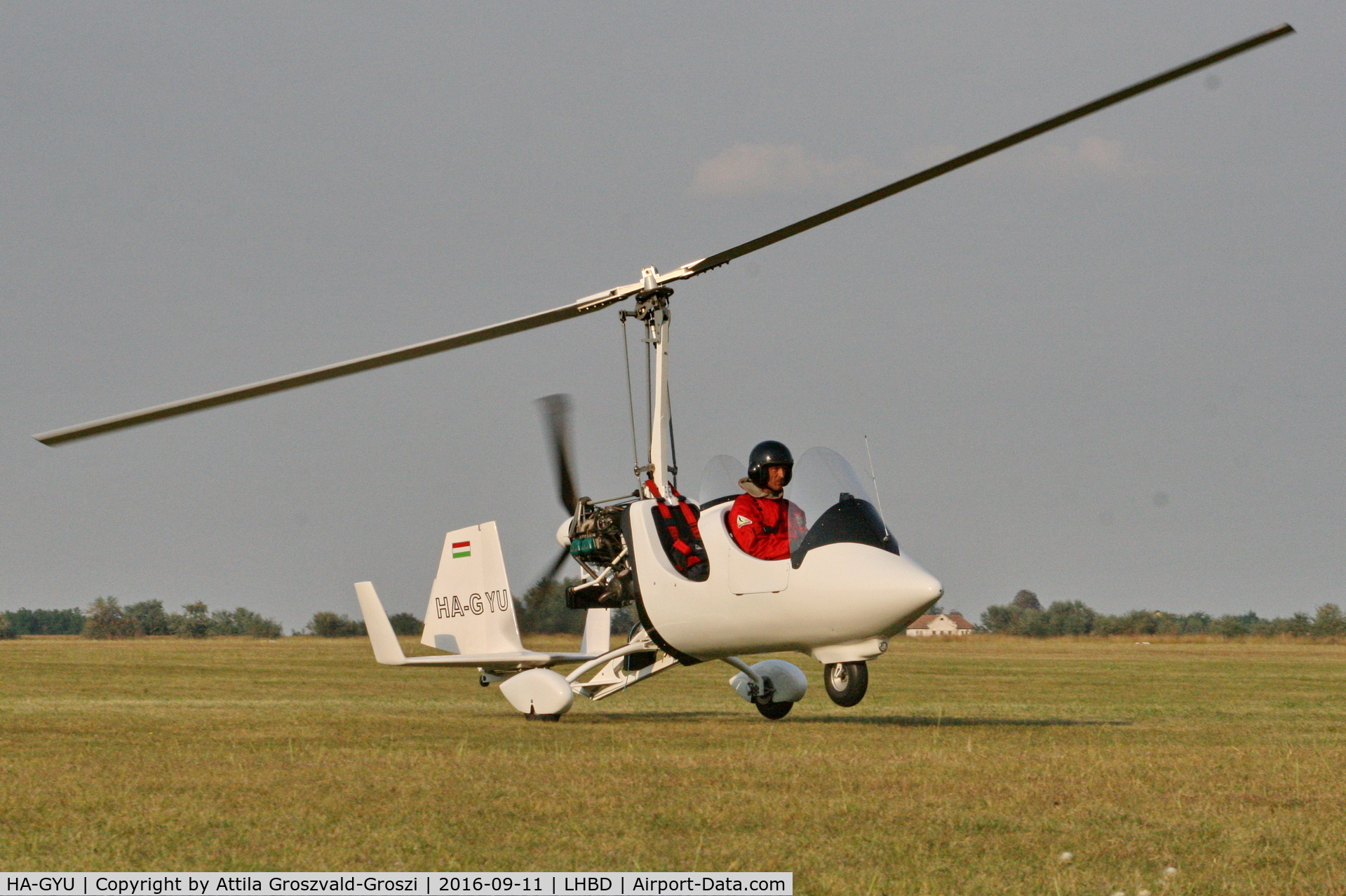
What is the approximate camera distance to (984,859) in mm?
5945

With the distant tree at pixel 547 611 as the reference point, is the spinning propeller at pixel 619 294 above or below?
above

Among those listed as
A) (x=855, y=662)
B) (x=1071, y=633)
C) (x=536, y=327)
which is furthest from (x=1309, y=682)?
(x=1071, y=633)

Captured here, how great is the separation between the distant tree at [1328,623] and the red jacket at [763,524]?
66.2m

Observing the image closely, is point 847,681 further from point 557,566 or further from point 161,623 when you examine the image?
point 161,623

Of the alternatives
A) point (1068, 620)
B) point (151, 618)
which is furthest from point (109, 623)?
point (1068, 620)

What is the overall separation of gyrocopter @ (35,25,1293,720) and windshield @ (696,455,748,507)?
0.6 inches

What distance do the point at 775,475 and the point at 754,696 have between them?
10.3 ft

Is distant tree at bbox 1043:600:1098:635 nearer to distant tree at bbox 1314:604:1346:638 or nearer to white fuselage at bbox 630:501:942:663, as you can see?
distant tree at bbox 1314:604:1346:638

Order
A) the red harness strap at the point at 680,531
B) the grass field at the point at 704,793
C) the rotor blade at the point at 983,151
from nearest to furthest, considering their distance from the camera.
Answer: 1. the grass field at the point at 704,793
2. the rotor blade at the point at 983,151
3. the red harness strap at the point at 680,531

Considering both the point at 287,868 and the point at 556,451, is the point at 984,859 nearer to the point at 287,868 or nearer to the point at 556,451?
the point at 287,868

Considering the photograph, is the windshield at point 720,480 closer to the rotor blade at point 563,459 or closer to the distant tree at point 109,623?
the rotor blade at point 563,459

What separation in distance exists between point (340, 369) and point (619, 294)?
2.73 meters

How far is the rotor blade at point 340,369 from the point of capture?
1068 cm

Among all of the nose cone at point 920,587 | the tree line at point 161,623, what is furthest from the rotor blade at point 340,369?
the tree line at point 161,623
